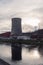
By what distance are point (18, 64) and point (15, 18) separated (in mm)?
103661

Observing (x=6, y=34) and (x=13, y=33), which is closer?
(x=13, y=33)

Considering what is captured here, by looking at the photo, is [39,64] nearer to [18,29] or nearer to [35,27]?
[35,27]

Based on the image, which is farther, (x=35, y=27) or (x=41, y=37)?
(x=35, y=27)

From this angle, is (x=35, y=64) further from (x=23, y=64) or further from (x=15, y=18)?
(x=15, y=18)

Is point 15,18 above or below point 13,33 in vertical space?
above

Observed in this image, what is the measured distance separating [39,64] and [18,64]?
2.01 metres

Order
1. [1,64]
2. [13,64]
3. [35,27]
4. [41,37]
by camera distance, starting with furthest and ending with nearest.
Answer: [35,27]
[41,37]
[13,64]
[1,64]

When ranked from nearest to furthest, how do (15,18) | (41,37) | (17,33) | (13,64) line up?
1. (13,64)
2. (41,37)
3. (17,33)
4. (15,18)

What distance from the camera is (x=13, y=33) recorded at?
112 metres

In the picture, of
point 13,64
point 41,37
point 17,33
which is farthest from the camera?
point 17,33

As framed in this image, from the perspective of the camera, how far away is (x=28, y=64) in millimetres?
16344

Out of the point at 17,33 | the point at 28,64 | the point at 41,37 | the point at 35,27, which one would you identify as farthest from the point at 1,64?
the point at 17,33

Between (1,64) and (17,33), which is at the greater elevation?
(1,64)

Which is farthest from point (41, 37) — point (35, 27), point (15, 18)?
point (15, 18)
